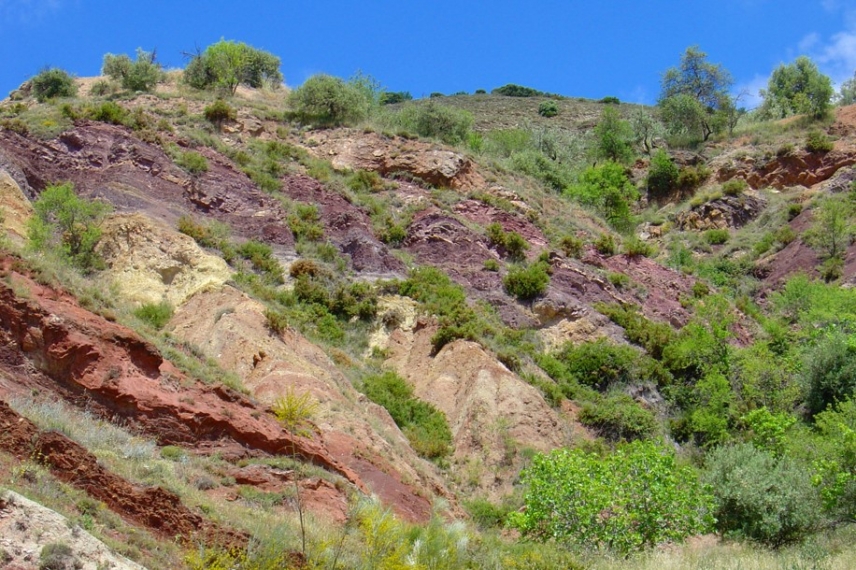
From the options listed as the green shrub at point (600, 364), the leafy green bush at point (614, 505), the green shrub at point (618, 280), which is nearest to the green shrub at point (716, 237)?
the green shrub at point (618, 280)

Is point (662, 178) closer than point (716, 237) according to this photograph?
No

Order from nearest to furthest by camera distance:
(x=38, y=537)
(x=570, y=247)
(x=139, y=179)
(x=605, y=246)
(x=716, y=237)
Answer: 1. (x=38, y=537)
2. (x=139, y=179)
3. (x=570, y=247)
4. (x=605, y=246)
5. (x=716, y=237)

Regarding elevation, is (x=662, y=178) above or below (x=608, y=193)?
above

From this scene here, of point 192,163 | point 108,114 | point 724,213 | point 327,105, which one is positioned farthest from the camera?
point 724,213

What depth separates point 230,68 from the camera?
44625mm

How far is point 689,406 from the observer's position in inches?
1007

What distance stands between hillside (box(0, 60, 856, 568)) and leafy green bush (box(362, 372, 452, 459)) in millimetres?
79

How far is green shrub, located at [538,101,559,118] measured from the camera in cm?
8325

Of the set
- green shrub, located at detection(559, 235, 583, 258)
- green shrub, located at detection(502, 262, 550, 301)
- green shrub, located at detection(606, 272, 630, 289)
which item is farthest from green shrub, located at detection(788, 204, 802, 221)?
green shrub, located at detection(502, 262, 550, 301)

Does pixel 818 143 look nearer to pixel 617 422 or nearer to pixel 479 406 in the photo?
pixel 617 422

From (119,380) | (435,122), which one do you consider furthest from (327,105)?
(119,380)

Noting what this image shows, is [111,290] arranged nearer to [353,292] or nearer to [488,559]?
[353,292]

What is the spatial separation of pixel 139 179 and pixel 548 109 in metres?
62.5

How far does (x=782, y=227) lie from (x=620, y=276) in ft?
44.1
